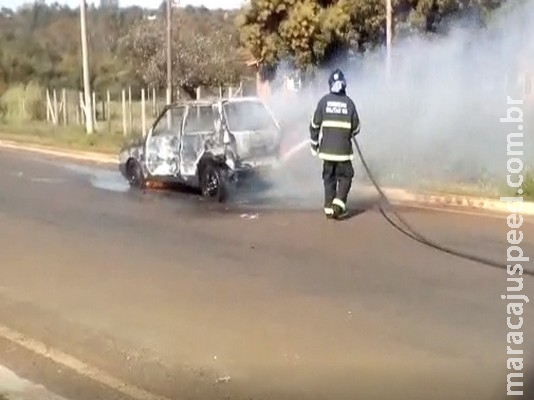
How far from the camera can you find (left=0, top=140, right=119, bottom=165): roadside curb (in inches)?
1092

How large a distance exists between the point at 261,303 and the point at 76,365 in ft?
7.25

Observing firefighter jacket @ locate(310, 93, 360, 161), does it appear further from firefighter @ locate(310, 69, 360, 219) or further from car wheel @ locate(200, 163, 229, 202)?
car wheel @ locate(200, 163, 229, 202)

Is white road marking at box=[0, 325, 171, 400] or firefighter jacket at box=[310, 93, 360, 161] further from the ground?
firefighter jacket at box=[310, 93, 360, 161]

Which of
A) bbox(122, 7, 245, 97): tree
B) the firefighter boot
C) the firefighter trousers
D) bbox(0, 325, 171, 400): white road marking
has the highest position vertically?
bbox(122, 7, 245, 97): tree

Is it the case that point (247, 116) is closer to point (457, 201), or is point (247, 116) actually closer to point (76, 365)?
point (457, 201)

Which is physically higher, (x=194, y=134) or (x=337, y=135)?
(x=337, y=135)

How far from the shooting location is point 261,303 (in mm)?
9305

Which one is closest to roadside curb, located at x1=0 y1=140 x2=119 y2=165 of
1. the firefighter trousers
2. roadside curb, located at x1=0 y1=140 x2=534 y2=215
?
roadside curb, located at x1=0 y1=140 x2=534 y2=215

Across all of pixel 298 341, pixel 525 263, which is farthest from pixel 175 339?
pixel 525 263

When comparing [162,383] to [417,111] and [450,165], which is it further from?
[417,111]

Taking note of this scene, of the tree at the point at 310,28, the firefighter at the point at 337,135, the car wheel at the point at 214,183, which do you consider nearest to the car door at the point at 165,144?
the car wheel at the point at 214,183

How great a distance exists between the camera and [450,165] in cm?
1761

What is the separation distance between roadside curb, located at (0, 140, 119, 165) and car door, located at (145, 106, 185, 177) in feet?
25.9

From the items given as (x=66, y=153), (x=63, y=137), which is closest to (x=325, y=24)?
(x=66, y=153)
